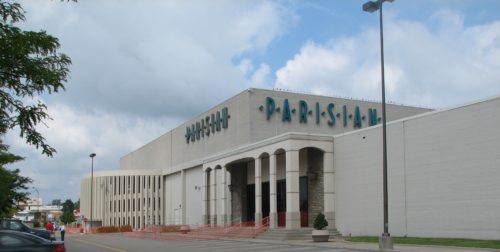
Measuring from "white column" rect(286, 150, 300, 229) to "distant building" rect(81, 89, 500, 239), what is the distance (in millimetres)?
64

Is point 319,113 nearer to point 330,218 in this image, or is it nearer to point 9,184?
point 330,218

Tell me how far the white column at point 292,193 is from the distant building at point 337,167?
0.06 m

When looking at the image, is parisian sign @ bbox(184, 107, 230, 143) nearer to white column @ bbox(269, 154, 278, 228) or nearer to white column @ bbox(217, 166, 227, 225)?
white column @ bbox(217, 166, 227, 225)

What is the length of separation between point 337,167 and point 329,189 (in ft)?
4.99

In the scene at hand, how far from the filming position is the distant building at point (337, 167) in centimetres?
A: 2712

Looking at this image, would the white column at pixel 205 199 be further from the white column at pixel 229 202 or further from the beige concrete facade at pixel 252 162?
the white column at pixel 229 202

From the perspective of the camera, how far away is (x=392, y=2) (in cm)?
2477

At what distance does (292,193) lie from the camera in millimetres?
36844

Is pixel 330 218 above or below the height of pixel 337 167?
below

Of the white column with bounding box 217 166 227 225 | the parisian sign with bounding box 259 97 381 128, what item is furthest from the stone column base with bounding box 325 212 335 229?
the parisian sign with bounding box 259 97 381 128

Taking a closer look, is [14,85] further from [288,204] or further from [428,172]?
[288,204]

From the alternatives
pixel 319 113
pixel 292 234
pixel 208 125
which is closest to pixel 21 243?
pixel 292 234

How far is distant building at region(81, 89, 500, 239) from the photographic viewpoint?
27.1m

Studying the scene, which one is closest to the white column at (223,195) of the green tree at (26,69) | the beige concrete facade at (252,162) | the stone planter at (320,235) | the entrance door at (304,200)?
the beige concrete facade at (252,162)
